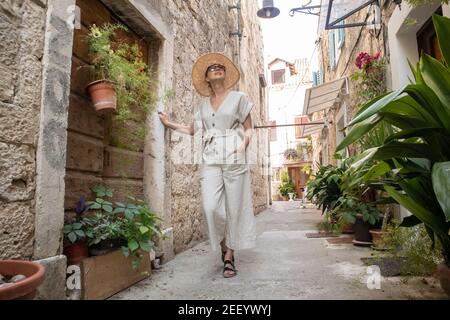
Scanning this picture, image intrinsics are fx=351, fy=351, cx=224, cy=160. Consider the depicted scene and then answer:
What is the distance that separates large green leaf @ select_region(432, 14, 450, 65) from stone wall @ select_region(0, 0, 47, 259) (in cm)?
184

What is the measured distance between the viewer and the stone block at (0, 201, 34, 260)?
147cm

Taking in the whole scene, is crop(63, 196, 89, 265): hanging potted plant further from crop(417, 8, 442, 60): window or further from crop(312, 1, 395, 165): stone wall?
crop(312, 1, 395, 165): stone wall

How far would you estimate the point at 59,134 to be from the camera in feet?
5.89

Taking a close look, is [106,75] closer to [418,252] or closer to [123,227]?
[123,227]

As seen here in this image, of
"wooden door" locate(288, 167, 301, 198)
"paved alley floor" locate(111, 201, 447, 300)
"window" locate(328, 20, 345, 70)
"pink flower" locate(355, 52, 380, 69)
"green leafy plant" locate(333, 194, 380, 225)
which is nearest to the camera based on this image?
"paved alley floor" locate(111, 201, 447, 300)

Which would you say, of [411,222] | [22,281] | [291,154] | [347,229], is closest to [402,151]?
[411,222]

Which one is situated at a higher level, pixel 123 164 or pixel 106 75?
pixel 106 75

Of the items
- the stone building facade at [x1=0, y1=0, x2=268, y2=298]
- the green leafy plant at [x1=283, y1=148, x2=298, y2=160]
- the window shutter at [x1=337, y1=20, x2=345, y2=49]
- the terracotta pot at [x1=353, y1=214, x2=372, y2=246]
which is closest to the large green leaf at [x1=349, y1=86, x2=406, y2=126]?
the stone building facade at [x1=0, y1=0, x2=268, y2=298]

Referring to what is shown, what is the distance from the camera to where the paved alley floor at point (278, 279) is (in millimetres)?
1965

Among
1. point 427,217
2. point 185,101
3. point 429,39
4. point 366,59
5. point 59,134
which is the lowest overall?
point 427,217

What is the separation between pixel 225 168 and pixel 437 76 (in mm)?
1549

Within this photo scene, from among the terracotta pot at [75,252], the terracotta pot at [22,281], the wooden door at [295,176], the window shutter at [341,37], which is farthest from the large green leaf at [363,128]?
the wooden door at [295,176]

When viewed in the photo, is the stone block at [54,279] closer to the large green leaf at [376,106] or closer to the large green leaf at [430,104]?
the large green leaf at [376,106]

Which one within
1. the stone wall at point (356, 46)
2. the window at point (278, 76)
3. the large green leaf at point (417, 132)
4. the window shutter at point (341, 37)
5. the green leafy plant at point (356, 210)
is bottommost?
the green leafy plant at point (356, 210)
